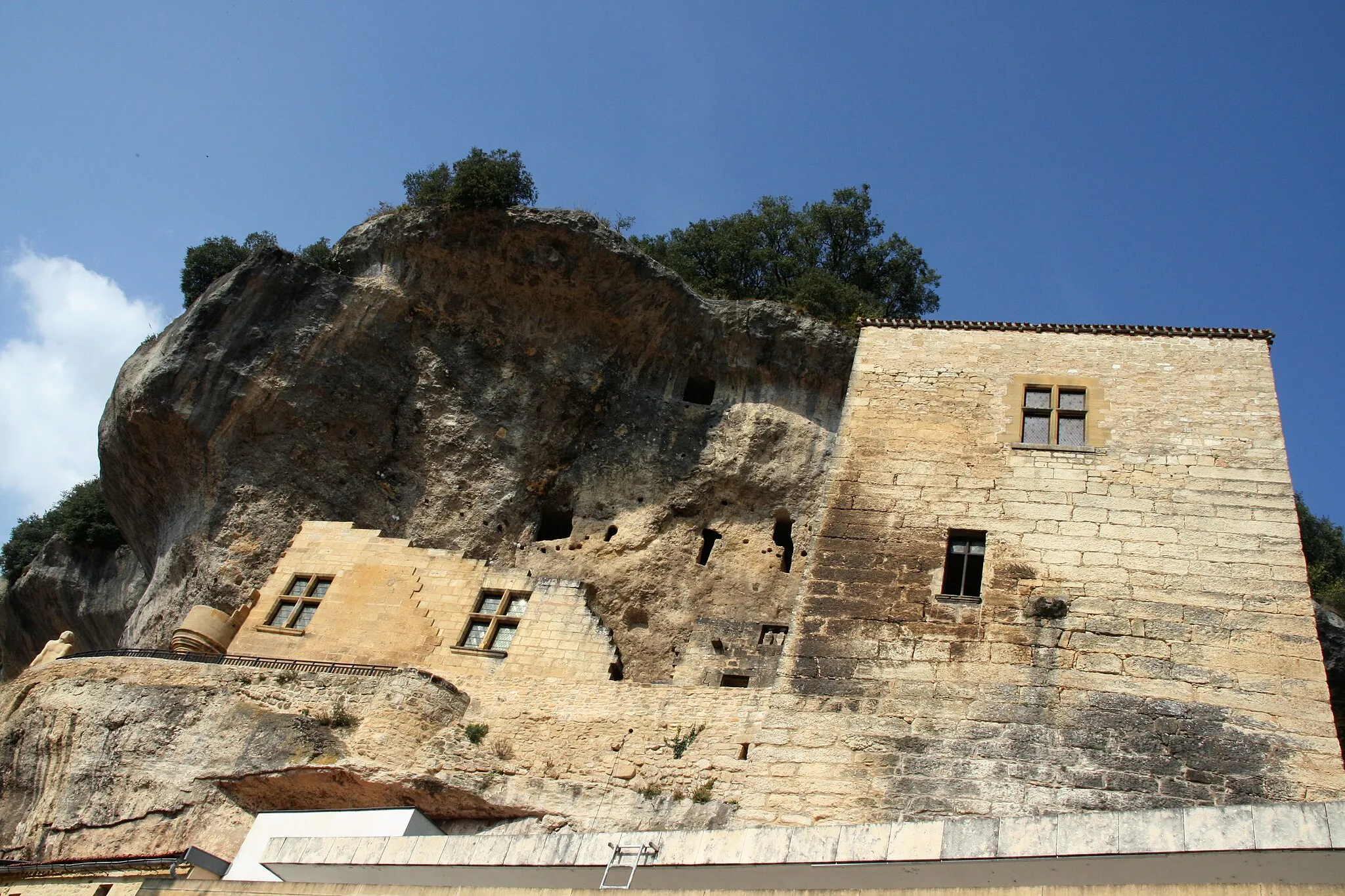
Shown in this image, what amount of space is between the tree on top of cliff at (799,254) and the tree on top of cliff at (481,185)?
13.1ft

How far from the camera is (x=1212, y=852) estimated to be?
6.82m

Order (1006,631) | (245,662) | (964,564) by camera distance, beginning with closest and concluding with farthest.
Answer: (1006,631), (964,564), (245,662)

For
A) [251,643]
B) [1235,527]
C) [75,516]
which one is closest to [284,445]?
[251,643]

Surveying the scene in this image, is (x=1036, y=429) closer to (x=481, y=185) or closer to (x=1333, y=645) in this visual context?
(x=1333, y=645)

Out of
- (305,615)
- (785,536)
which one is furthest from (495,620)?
(785,536)

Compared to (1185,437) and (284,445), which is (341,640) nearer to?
(284,445)

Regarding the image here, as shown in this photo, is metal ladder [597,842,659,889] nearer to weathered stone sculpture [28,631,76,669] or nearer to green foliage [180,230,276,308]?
weathered stone sculpture [28,631,76,669]

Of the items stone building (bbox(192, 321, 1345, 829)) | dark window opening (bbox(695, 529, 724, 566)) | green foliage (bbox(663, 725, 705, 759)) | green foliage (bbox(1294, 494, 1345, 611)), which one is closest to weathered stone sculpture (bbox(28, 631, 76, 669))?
stone building (bbox(192, 321, 1345, 829))

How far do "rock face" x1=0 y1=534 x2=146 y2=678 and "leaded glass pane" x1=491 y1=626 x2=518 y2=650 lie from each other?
37.7ft

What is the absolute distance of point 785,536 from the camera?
72.1 ft

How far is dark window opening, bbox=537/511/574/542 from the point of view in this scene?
22391 millimetres

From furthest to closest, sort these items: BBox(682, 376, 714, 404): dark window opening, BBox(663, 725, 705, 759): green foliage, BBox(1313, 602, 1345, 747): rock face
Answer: BBox(682, 376, 714, 404): dark window opening
BBox(1313, 602, 1345, 747): rock face
BBox(663, 725, 705, 759): green foliage

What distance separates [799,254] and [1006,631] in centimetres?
1787

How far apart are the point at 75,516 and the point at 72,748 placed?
13.4 meters
